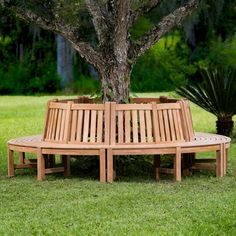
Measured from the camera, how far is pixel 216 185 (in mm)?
9336

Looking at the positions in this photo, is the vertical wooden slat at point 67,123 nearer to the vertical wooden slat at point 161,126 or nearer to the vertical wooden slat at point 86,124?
the vertical wooden slat at point 86,124

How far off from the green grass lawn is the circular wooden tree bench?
0.33m

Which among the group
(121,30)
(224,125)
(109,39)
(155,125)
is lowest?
(224,125)

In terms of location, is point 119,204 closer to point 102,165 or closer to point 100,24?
point 102,165

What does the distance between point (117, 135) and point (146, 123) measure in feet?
1.50

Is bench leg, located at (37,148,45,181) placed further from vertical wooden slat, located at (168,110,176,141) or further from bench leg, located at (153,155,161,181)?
vertical wooden slat, located at (168,110,176,141)

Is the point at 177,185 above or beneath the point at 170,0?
beneath

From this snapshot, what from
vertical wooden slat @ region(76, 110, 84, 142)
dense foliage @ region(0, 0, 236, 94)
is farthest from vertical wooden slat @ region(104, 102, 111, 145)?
dense foliage @ region(0, 0, 236, 94)

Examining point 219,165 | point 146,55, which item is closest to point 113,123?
point 219,165

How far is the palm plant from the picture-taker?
555 inches

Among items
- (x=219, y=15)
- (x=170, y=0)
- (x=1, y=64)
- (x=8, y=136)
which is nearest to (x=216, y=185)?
(x=8, y=136)

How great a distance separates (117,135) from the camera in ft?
32.9

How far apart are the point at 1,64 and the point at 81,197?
34.1m

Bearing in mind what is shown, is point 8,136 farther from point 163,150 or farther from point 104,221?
point 104,221
